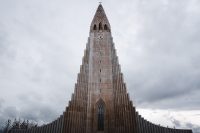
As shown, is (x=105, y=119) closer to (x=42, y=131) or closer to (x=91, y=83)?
(x=91, y=83)

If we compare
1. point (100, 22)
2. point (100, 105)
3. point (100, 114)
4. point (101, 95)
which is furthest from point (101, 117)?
point (100, 22)

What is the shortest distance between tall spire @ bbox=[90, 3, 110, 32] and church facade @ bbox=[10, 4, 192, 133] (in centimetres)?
598

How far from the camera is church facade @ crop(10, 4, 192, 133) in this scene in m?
32.9

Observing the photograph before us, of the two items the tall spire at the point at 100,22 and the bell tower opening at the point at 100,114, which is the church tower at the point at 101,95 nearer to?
the bell tower opening at the point at 100,114

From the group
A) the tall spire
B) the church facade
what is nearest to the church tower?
the church facade

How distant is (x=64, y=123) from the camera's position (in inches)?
1303

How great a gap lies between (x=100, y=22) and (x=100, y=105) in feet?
67.6

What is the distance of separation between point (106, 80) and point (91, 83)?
2973 millimetres

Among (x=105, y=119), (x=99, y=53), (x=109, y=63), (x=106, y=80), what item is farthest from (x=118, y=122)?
(x=99, y=53)

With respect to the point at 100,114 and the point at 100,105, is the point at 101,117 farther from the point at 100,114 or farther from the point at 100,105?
the point at 100,105

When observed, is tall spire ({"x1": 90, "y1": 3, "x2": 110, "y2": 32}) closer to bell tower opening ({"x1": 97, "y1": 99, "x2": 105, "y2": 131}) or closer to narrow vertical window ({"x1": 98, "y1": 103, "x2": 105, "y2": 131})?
bell tower opening ({"x1": 97, "y1": 99, "x2": 105, "y2": 131})

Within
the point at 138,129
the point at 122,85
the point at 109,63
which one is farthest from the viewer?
the point at 109,63

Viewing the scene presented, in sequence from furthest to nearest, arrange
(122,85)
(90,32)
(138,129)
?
1. (90,32)
2. (122,85)
3. (138,129)

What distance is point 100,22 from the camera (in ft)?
150
